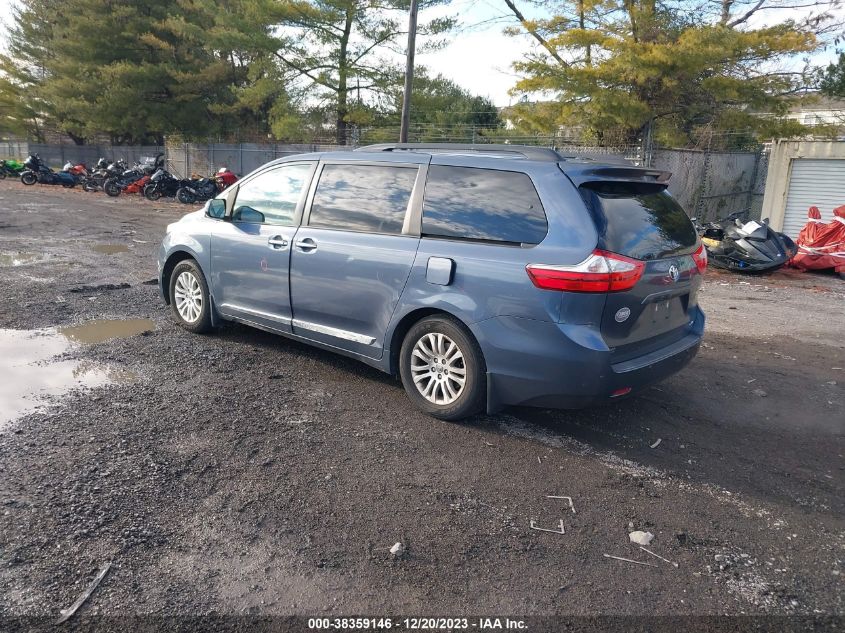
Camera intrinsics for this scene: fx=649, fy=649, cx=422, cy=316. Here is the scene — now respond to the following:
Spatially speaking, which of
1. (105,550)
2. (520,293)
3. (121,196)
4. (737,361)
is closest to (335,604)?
(105,550)

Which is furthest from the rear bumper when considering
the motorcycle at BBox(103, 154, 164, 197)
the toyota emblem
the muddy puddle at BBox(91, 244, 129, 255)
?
the motorcycle at BBox(103, 154, 164, 197)

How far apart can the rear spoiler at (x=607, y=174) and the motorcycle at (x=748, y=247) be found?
24.7ft

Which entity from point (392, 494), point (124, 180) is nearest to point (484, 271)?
point (392, 494)

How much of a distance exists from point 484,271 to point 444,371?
0.76 meters

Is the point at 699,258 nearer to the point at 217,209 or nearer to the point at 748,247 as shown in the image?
the point at 217,209

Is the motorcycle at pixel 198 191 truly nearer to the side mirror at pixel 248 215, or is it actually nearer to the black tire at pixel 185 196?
the black tire at pixel 185 196

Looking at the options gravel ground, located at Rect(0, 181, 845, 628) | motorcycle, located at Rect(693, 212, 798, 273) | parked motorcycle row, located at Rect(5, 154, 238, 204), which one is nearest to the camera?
gravel ground, located at Rect(0, 181, 845, 628)

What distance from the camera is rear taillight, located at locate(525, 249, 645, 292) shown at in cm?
369

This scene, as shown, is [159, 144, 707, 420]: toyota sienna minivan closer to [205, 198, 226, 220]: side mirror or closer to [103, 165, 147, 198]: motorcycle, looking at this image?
[205, 198, 226, 220]: side mirror

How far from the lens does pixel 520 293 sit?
12.6 ft

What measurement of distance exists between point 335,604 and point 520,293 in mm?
2010

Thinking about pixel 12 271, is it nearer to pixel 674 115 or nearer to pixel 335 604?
pixel 335 604

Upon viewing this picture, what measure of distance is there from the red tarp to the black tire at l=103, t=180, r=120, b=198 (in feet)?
69.6

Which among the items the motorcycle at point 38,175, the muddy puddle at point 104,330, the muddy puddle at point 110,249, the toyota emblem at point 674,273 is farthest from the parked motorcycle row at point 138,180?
the toyota emblem at point 674,273
